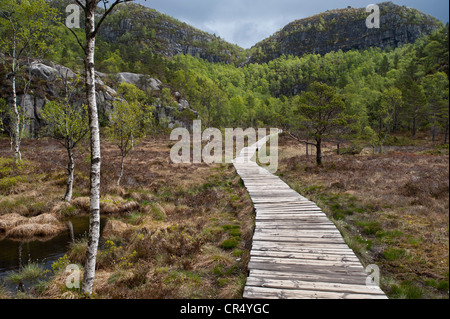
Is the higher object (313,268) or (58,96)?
(58,96)

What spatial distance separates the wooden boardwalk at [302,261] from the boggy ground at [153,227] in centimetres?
55

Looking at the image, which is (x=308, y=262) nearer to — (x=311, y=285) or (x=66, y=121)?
(x=311, y=285)

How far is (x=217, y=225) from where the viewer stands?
980 centimetres

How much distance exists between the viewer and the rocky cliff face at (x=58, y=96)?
1762 inches

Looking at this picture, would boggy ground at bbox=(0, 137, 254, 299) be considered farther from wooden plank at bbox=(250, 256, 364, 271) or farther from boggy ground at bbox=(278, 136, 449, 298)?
boggy ground at bbox=(278, 136, 449, 298)

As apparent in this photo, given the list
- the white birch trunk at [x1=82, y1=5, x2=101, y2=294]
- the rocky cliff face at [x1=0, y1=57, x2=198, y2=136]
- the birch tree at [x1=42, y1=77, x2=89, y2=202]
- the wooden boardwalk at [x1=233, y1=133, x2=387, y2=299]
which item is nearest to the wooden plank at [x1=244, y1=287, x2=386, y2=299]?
the wooden boardwalk at [x1=233, y1=133, x2=387, y2=299]

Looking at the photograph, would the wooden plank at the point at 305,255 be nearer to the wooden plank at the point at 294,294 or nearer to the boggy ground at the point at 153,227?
the boggy ground at the point at 153,227

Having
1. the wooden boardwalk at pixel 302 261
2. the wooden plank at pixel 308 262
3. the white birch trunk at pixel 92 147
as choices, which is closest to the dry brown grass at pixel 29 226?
the white birch trunk at pixel 92 147

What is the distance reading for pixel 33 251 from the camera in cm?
843

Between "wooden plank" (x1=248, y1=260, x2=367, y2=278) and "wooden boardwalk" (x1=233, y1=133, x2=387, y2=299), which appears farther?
"wooden plank" (x1=248, y1=260, x2=367, y2=278)

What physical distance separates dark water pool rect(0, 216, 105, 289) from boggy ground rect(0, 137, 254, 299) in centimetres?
66

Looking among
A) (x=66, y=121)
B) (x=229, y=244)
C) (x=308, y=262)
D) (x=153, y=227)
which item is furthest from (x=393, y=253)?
(x=66, y=121)

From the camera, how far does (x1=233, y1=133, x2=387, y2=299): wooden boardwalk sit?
4.47 metres

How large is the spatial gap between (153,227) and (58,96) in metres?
26.0
